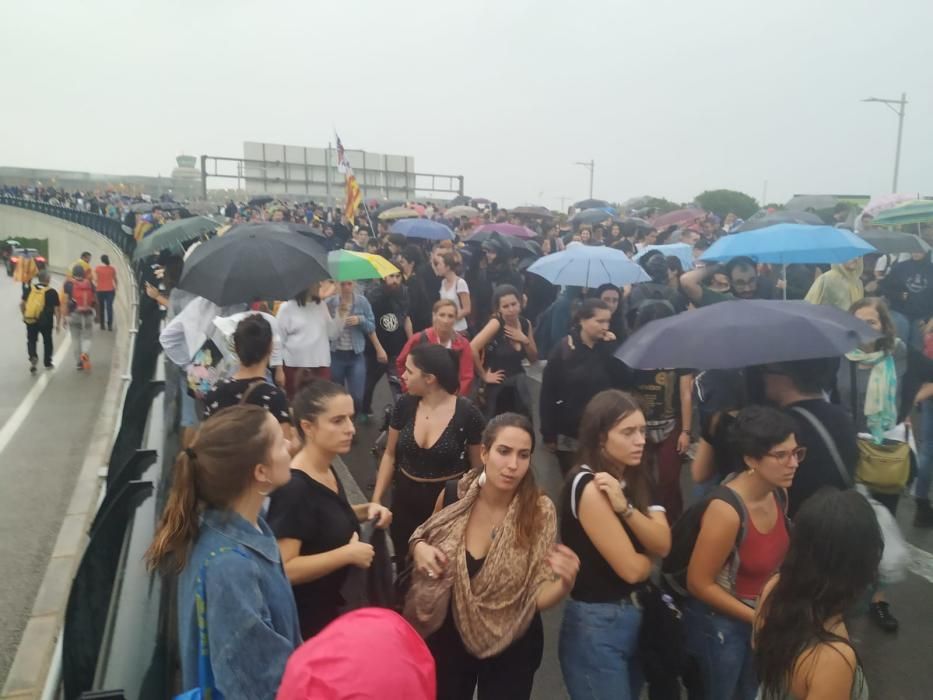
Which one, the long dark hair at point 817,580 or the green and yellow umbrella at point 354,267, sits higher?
the green and yellow umbrella at point 354,267

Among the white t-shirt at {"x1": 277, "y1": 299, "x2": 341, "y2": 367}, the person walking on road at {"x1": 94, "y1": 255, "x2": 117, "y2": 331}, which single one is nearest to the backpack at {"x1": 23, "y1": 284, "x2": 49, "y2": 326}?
the person walking on road at {"x1": 94, "y1": 255, "x2": 117, "y2": 331}

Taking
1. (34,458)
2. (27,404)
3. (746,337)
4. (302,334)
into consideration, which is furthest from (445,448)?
(27,404)

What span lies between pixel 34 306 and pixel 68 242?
1026 inches

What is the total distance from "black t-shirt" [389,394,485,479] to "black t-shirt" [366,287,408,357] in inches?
153

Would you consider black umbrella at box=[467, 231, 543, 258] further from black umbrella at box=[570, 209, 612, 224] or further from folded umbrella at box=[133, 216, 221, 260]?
black umbrella at box=[570, 209, 612, 224]

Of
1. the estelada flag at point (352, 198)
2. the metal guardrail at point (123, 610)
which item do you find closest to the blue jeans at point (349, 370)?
the metal guardrail at point (123, 610)

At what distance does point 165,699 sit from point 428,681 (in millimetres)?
1350

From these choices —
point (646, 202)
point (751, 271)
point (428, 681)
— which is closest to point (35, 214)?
point (646, 202)

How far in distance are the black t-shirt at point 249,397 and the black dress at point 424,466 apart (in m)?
0.66

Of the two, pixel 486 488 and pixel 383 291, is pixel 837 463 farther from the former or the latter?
pixel 383 291

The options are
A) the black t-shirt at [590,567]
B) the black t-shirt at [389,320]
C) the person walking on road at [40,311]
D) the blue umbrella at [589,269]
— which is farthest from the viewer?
the person walking on road at [40,311]

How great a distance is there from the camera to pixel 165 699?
7.65ft

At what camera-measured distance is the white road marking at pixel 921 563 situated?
5160 mm

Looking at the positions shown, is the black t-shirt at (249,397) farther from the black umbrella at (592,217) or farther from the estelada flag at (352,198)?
the black umbrella at (592,217)
